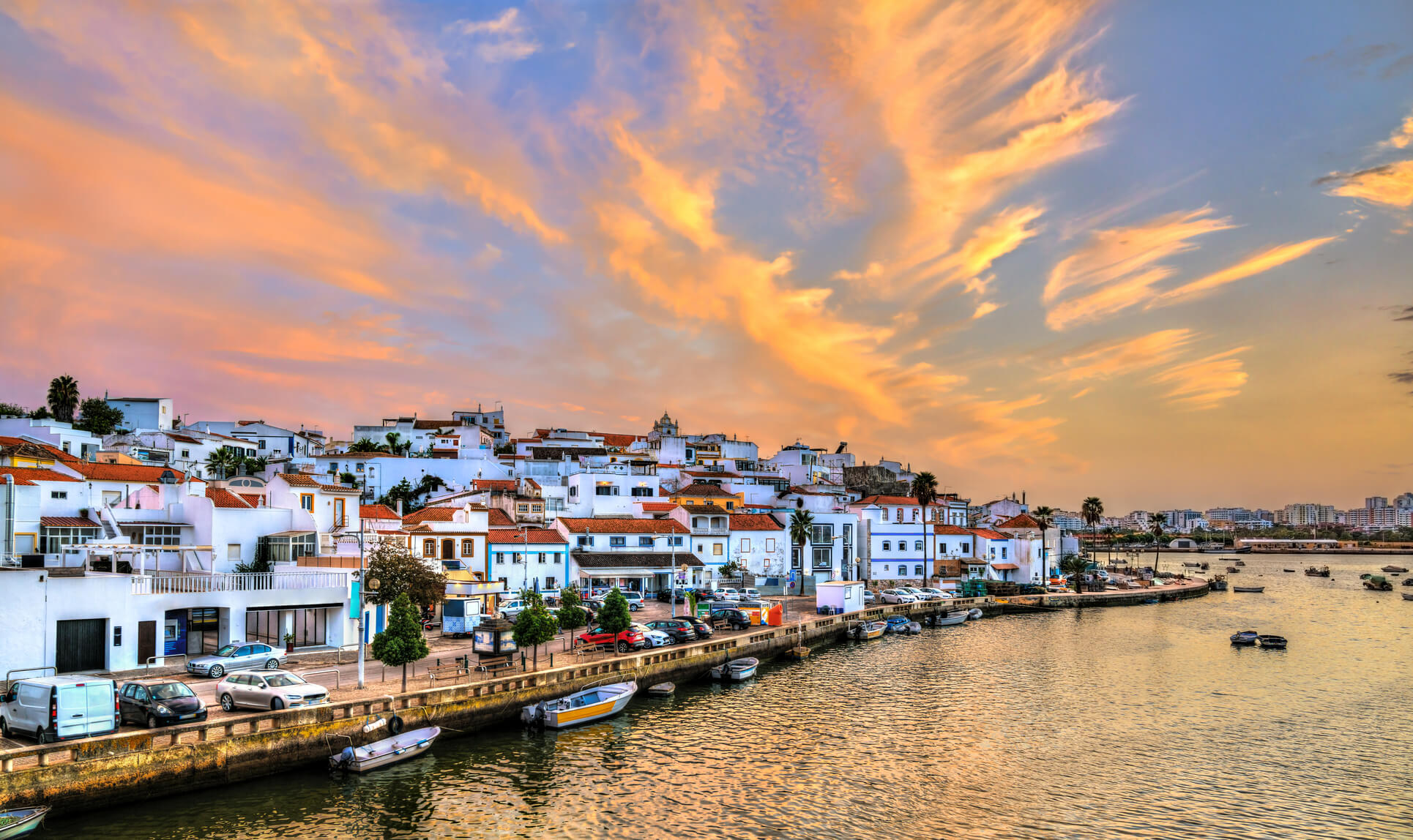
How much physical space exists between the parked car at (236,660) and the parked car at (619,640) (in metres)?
15.1

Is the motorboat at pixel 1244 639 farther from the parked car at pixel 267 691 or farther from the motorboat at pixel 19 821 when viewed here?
the motorboat at pixel 19 821

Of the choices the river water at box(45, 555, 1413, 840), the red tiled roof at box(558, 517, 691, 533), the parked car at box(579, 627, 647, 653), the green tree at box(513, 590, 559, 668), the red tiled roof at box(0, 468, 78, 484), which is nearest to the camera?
the river water at box(45, 555, 1413, 840)

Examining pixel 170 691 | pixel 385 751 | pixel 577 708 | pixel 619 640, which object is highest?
pixel 170 691

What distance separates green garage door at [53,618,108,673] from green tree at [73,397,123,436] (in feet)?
238

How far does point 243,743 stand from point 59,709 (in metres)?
5.13

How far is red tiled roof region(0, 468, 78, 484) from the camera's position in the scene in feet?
140

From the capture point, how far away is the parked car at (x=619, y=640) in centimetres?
4444

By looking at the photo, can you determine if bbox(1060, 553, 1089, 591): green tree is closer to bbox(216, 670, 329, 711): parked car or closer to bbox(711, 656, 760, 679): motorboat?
bbox(711, 656, 760, 679): motorboat

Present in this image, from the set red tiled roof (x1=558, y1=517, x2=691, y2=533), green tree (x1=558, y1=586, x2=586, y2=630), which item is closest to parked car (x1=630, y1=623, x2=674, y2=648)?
green tree (x1=558, y1=586, x2=586, y2=630)

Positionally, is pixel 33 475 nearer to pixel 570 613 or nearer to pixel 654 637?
pixel 570 613

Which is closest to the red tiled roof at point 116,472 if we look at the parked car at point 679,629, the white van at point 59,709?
the white van at point 59,709

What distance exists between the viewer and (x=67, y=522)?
4222 cm

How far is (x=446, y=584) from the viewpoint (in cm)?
5300

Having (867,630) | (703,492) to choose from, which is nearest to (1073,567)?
(703,492)
